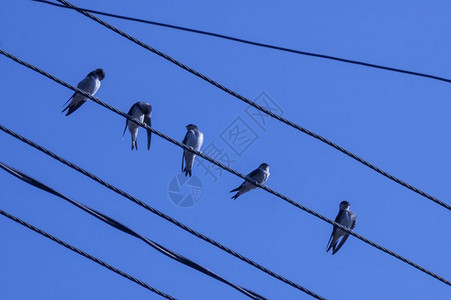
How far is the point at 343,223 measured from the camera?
1174 centimetres

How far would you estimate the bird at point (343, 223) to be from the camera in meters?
11.3

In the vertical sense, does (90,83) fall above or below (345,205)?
below

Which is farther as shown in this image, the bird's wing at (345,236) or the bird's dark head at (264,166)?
the bird's dark head at (264,166)

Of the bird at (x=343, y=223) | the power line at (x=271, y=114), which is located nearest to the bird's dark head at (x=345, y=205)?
the bird at (x=343, y=223)

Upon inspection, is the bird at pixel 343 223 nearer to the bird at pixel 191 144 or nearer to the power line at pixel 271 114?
the bird at pixel 191 144

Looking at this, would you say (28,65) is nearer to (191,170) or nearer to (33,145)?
(33,145)

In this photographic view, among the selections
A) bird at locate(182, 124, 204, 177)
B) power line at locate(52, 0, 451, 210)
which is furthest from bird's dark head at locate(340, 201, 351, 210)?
power line at locate(52, 0, 451, 210)

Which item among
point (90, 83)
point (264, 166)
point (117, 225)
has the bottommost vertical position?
point (117, 225)

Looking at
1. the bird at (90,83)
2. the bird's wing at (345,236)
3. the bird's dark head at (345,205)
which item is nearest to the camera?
the bird at (90,83)

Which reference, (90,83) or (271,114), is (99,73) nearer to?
(90,83)

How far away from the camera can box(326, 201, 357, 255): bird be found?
1133 cm

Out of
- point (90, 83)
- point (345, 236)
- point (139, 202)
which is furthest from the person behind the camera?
point (345, 236)

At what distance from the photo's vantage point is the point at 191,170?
11812 mm

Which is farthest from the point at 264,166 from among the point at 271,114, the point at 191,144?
the point at 271,114
